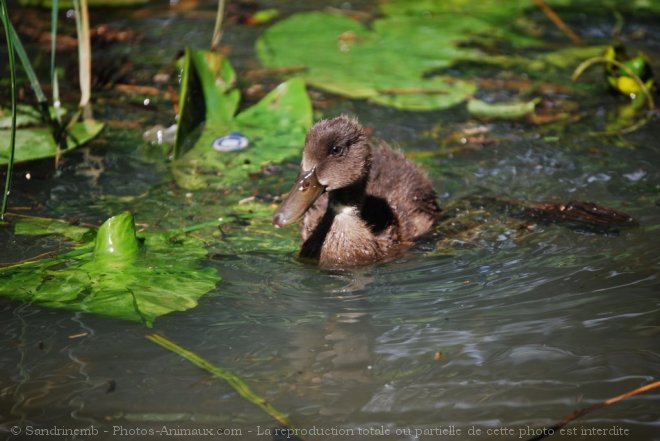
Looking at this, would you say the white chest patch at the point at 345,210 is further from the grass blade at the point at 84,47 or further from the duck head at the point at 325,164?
the grass blade at the point at 84,47

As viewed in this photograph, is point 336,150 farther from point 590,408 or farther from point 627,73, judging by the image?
point 627,73

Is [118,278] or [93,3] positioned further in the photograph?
[93,3]

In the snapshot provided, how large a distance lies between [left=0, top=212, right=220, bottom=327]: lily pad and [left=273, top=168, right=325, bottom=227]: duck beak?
0.46 metres

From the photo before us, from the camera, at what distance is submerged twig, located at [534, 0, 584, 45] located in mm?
7770

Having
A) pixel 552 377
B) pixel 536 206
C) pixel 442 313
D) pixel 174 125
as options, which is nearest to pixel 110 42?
pixel 174 125

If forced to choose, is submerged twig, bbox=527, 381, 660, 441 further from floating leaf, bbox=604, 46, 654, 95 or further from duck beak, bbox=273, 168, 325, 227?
floating leaf, bbox=604, 46, 654, 95

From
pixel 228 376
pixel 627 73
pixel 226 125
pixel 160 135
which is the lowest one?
pixel 228 376

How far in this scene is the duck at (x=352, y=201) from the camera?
444cm

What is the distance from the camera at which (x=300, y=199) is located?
14.4 ft

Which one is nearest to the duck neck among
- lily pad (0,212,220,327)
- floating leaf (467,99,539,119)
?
lily pad (0,212,220,327)

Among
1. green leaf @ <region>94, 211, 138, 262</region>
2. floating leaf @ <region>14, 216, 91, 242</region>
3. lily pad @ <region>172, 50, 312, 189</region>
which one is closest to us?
green leaf @ <region>94, 211, 138, 262</region>

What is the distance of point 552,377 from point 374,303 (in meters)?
0.97

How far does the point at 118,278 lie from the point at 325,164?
1188 mm

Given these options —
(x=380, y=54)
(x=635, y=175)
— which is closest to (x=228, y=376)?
(x=635, y=175)
